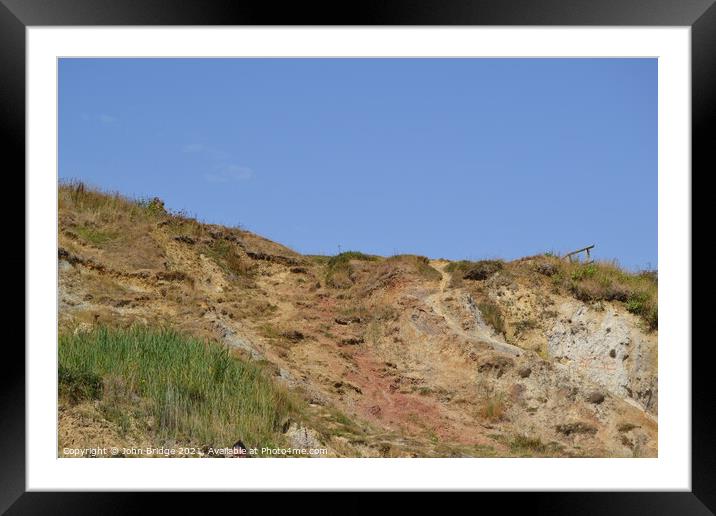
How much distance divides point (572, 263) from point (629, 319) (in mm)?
1367

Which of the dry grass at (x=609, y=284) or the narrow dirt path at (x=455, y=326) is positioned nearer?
the narrow dirt path at (x=455, y=326)

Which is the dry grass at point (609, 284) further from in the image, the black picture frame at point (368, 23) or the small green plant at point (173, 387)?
the black picture frame at point (368, 23)

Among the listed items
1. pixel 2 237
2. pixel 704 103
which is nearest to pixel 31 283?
pixel 2 237

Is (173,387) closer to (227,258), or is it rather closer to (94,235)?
(94,235)

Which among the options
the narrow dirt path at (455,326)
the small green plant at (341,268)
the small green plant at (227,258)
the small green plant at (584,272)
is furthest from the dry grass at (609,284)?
the small green plant at (227,258)

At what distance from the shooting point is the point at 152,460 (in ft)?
14.3

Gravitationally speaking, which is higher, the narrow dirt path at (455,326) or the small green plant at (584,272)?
the small green plant at (584,272)

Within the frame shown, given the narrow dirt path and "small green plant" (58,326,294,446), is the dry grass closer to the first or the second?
the narrow dirt path

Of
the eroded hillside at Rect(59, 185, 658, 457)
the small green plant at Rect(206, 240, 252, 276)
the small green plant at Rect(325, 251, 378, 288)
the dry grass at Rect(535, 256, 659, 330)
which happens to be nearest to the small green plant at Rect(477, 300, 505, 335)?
the eroded hillside at Rect(59, 185, 658, 457)

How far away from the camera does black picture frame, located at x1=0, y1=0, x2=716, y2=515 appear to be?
13.0ft

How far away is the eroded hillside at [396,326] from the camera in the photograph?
8.21m

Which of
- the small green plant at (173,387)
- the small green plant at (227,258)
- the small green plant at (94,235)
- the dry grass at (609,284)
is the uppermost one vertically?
the small green plant at (94,235)

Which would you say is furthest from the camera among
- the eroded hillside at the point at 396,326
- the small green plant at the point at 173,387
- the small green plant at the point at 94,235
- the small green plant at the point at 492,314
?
the small green plant at the point at 492,314

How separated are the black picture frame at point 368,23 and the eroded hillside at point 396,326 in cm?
257
